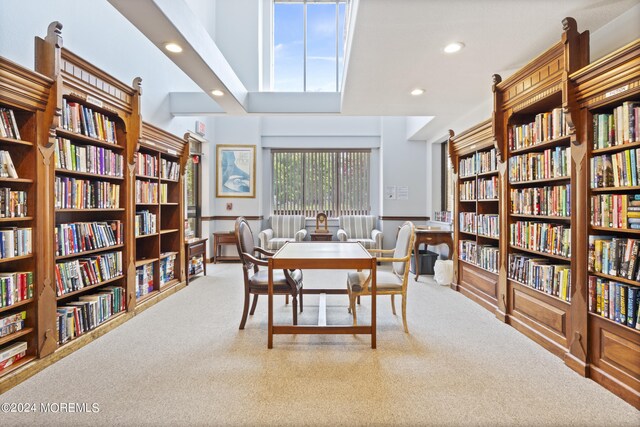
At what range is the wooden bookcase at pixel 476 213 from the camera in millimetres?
3807

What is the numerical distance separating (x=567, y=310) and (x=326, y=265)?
184 centimetres

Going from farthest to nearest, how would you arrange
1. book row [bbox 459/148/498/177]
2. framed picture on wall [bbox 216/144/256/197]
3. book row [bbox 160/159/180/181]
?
framed picture on wall [bbox 216/144/256/197] → book row [bbox 160/159/180/181] → book row [bbox 459/148/498/177]

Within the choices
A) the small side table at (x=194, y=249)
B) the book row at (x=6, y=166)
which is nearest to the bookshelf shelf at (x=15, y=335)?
→ the book row at (x=6, y=166)

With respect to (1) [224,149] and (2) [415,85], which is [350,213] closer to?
(1) [224,149]

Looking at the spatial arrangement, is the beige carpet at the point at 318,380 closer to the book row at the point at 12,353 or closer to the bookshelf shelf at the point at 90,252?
the book row at the point at 12,353

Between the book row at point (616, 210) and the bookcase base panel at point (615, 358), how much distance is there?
0.62m

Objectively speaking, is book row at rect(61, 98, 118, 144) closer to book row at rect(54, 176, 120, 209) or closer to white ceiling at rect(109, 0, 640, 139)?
book row at rect(54, 176, 120, 209)

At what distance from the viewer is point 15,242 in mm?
2299

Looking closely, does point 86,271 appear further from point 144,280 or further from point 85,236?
point 144,280

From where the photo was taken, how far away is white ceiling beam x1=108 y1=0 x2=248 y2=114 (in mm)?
2537

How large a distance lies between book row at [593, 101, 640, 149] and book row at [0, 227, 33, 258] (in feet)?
12.8

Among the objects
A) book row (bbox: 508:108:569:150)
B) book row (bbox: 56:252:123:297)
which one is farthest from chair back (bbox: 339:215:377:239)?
book row (bbox: 56:252:123:297)

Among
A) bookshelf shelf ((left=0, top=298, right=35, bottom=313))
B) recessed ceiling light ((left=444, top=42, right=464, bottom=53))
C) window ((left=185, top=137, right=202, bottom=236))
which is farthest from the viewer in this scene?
window ((left=185, top=137, right=202, bottom=236))

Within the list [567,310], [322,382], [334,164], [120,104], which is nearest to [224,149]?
[334,164]
